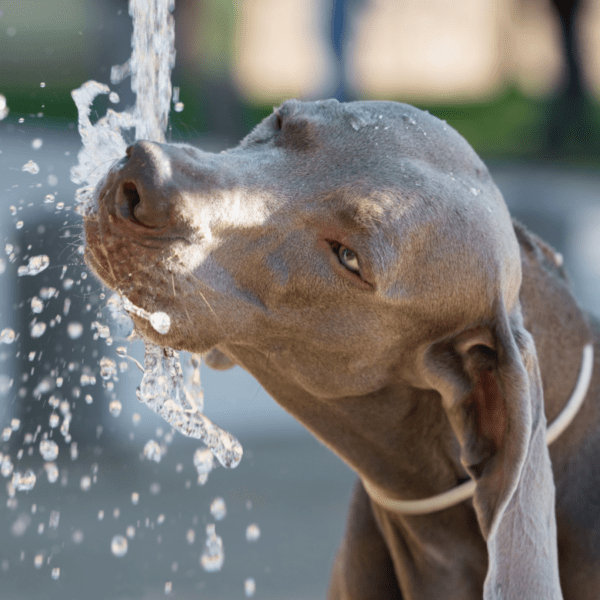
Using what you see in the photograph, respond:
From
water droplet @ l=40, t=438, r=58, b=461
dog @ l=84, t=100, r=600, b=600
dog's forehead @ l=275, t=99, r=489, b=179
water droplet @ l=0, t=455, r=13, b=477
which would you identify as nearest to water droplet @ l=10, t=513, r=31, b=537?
water droplet @ l=0, t=455, r=13, b=477

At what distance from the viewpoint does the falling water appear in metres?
1.94

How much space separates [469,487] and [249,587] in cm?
262

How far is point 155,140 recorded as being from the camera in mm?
2232

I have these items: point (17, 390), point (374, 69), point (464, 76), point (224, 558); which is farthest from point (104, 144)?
point (464, 76)

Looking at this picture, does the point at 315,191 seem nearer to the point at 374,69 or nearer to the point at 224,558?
the point at 224,558

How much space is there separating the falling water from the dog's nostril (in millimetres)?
160

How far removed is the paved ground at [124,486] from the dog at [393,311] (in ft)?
7.57

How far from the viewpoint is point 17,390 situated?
668 centimetres

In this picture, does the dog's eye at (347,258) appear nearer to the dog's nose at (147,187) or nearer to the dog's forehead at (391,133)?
the dog's forehead at (391,133)

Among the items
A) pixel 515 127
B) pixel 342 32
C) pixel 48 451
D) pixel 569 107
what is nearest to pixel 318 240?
pixel 48 451

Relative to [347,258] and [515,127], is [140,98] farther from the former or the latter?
[515,127]

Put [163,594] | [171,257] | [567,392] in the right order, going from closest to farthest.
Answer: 1. [171,257]
2. [567,392]
3. [163,594]

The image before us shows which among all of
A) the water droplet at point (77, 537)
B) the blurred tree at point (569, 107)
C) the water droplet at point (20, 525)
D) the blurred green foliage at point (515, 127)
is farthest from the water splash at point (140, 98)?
the blurred tree at point (569, 107)

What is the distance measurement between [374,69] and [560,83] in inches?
107
